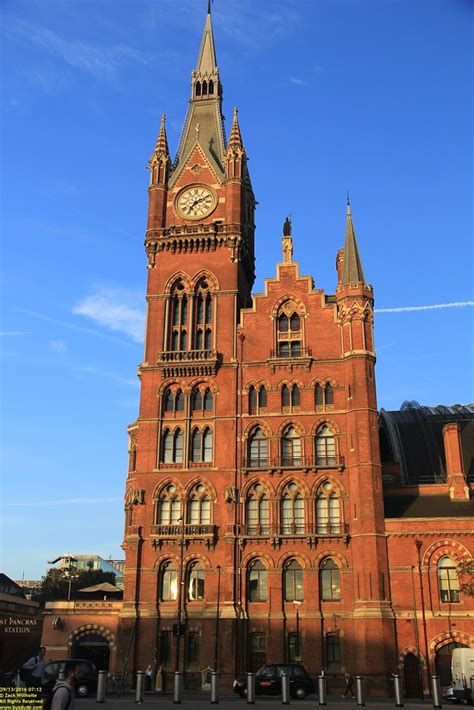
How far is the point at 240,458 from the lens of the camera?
55062mm

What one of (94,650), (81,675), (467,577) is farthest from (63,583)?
(81,675)

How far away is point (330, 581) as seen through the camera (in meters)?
51.5

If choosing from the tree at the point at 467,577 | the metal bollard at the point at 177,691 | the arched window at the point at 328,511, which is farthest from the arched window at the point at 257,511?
the metal bollard at the point at 177,691

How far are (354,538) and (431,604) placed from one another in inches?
250

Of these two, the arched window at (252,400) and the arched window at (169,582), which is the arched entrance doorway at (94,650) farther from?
the arched window at (252,400)

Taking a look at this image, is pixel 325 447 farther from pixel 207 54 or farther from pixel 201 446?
pixel 207 54

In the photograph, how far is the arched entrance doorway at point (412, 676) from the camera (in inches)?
1875

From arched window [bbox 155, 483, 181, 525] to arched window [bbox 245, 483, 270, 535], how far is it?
5.13 metres

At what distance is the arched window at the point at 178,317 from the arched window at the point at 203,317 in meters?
0.89

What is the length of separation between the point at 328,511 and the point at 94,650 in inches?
808

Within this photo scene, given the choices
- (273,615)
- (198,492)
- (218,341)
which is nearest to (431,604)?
(273,615)

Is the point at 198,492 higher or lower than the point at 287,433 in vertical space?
lower

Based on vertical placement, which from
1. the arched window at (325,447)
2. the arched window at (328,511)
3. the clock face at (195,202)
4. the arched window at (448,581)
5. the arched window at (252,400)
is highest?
the clock face at (195,202)

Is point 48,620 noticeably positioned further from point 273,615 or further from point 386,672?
point 386,672
